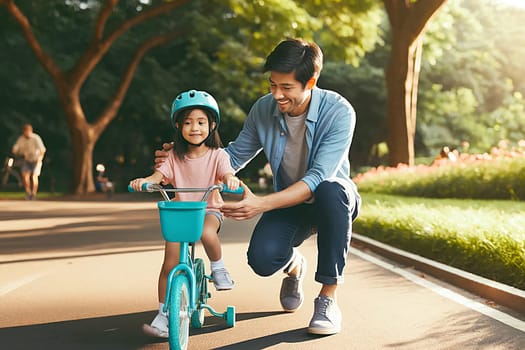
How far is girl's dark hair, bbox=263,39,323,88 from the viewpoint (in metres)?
5.39

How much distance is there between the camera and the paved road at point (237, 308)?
5375 mm

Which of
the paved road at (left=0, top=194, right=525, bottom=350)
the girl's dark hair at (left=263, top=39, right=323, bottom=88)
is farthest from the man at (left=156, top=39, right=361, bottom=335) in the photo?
the paved road at (left=0, top=194, right=525, bottom=350)

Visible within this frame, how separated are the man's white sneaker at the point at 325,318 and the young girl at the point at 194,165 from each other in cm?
76

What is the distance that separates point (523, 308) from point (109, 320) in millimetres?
2874

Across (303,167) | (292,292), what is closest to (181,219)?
(303,167)

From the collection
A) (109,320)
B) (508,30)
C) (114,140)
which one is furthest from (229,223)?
(508,30)

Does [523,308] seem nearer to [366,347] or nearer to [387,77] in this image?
[366,347]

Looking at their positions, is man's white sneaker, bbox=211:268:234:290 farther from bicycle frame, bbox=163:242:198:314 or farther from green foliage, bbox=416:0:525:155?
green foliage, bbox=416:0:525:155

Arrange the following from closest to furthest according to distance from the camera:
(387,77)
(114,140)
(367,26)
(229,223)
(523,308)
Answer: (523,308) → (229,223) → (387,77) → (367,26) → (114,140)

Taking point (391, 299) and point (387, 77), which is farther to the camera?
point (387, 77)

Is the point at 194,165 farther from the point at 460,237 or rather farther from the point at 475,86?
the point at 475,86

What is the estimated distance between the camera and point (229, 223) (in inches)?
605

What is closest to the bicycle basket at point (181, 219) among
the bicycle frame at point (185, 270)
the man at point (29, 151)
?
the bicycle frame at point (185, 270)

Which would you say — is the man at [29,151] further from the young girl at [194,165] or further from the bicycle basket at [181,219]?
the bicycle basket at [181,219]
